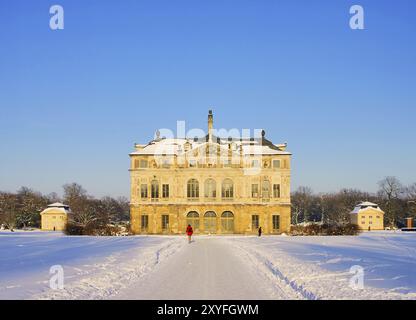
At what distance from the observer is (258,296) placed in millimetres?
12195

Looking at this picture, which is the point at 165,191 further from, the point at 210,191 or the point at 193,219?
the point at 210,191

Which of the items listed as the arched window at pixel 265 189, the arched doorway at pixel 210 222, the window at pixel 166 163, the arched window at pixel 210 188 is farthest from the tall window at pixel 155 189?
the arched window at pixel 265 189

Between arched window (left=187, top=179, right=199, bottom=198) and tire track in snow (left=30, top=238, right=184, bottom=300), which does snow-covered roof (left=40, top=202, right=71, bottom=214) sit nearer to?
arched window (left=187, top=179, right=199, bottom=198)

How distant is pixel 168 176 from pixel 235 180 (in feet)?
28.5

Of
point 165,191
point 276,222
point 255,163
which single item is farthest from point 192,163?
point 276,222

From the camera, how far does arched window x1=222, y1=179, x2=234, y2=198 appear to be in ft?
205

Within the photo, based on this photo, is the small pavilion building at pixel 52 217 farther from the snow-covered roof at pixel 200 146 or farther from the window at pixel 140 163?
the window at pixel 140 163

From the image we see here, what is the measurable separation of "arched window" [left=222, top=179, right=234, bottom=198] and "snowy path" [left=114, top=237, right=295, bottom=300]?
1679 inches

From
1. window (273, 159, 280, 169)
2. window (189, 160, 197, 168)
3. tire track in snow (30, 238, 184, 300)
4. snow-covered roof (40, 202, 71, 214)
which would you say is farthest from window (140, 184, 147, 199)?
tire track in snow (30, 238, 184, 300)

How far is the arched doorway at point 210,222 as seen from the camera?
61906 mm

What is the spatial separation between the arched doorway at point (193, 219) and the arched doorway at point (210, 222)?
1031 mm
